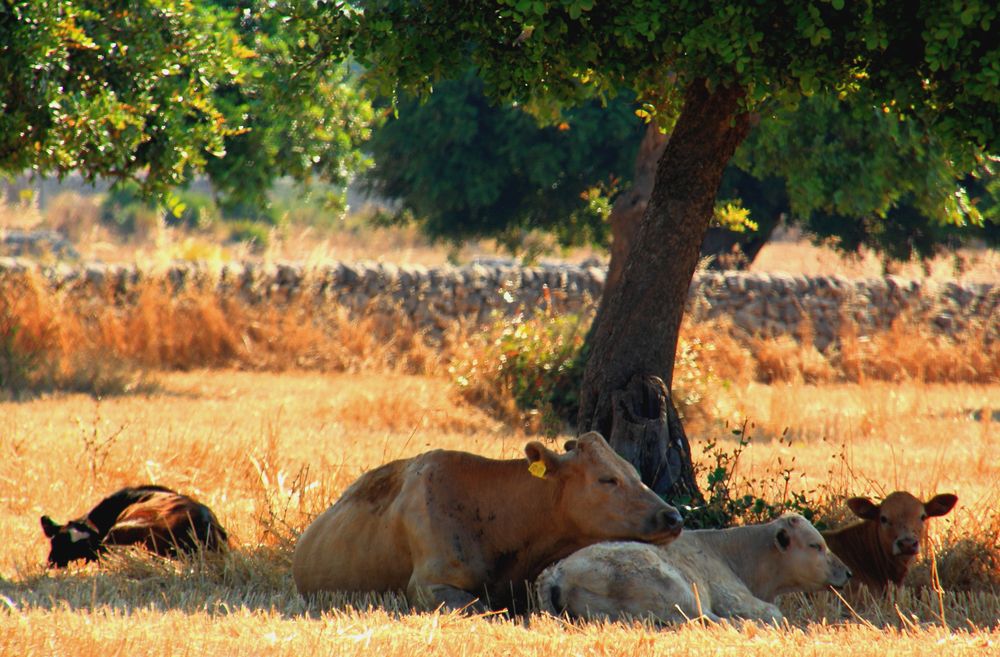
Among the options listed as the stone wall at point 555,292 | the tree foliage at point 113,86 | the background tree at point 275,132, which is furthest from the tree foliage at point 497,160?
the tree foliage at point 113,86

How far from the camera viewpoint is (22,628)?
5.12 m

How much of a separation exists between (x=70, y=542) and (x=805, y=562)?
182 inches

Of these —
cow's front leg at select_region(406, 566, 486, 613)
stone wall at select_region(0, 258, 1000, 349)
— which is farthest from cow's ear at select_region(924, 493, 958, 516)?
stone wall at select_region(0, 258, 1000, 349)

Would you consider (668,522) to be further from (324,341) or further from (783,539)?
(324,341)

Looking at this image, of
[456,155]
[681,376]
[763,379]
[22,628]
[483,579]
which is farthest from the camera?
[456,155]

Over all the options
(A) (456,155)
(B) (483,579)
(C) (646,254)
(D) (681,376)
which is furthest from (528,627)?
(A) (456,155)

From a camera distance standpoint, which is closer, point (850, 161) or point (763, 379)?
point (850, 161)

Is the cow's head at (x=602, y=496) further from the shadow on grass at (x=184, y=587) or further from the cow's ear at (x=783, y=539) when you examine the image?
the shadow on grass at (x=184, y=587)

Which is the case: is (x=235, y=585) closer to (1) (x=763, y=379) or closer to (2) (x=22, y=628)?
(2) (x=22, y=628)

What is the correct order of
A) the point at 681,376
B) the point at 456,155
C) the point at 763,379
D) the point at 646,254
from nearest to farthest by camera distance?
the point at 646,254 < the point at 681,376 < the point at 763,379 < the point at 456,155

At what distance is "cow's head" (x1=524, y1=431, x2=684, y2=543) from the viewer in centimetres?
610

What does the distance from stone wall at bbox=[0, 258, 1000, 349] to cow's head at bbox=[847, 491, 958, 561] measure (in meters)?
12.0

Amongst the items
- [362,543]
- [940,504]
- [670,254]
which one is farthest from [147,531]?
[940,504]

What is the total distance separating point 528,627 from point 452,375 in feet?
31.9
